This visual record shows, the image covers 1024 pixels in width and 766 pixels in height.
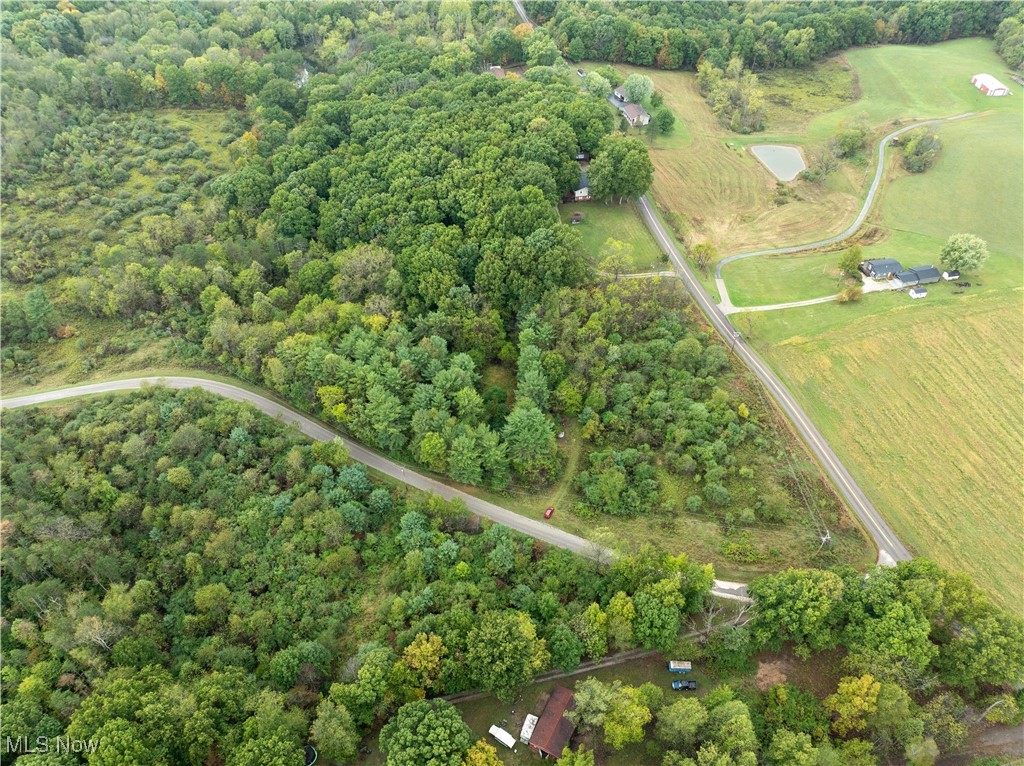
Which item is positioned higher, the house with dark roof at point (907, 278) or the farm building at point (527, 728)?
the house with dark roof at point (907, 278)

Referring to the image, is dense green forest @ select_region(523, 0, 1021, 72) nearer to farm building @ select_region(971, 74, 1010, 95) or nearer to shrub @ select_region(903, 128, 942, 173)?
farm building @ select_region(971, 74, 1010, 95)

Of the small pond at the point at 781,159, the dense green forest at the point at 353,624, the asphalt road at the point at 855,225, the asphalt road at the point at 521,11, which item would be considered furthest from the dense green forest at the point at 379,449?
the asphalt road at the point at 521,11

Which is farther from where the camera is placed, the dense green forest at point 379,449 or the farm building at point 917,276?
the farm building at point 917,276

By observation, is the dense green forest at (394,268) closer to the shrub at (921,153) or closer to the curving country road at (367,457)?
the curving country road at (367,457)

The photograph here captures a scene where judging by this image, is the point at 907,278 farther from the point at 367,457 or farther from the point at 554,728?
the point at 367,457

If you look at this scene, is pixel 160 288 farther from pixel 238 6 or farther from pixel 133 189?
pixel 238 6

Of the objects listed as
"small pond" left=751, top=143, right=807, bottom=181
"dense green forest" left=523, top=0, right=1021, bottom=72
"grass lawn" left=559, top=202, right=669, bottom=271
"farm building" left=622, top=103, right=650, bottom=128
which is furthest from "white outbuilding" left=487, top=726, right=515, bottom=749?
"dense green forest" left=523, top=0, right=1021, bottom=72
